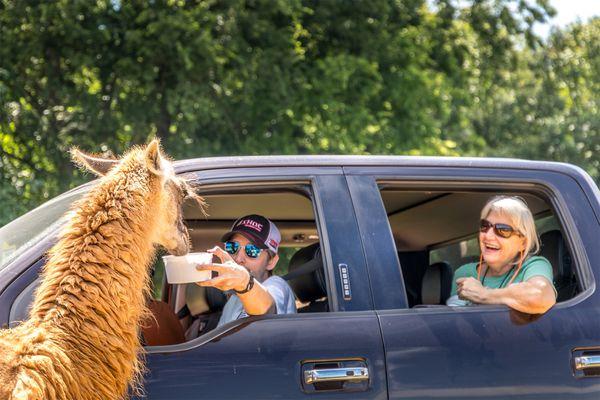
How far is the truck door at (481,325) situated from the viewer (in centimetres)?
339

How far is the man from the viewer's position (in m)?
3.21

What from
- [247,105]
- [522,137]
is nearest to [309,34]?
[247,105]

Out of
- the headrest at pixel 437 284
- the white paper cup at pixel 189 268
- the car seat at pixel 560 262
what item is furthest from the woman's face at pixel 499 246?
the white paper cup at pixel 189 268

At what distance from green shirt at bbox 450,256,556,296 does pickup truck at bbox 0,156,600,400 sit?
127 millimetres

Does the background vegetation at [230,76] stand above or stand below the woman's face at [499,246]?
above

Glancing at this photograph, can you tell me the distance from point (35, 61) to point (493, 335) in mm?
10680

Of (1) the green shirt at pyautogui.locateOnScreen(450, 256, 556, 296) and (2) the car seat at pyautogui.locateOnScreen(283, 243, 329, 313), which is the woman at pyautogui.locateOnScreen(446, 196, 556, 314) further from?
(2) the car seat at pyautogui.locateOnScreen(283, 243, 329, 313)

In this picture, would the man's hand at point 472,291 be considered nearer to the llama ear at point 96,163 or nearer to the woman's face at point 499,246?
the woman's face at point 499,246

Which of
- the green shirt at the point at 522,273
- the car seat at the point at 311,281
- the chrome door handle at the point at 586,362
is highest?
the car seat at the point at 311,281

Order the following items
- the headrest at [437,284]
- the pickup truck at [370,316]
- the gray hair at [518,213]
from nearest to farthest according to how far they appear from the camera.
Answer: the pickup truck at [370,316] < the gray hair at [518,213] < the headrest at [437,284]

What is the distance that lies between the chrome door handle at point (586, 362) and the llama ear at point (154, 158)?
176cm

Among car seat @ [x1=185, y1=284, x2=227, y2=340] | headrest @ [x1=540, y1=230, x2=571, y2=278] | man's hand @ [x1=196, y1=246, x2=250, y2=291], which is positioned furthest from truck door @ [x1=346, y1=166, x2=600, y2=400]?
car seat @ [x1=185, y1=284, x2=227, y2=340]

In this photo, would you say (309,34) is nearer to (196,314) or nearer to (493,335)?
(196,314)

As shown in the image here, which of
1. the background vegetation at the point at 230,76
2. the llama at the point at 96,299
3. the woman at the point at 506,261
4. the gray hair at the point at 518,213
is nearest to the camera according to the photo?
the llama at the point at 96,299
